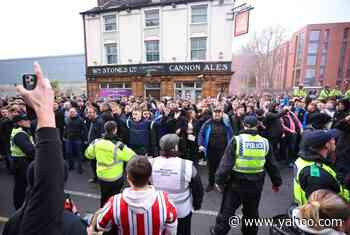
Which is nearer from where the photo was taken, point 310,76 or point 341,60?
point 341,60

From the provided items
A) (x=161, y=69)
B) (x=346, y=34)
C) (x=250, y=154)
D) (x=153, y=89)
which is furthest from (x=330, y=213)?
(x=346, y=34)

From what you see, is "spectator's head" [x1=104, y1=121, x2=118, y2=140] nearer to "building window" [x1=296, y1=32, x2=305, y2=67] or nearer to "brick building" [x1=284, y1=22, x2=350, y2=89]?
"brick building" [x1=284, y1=22, x2=350, y2=89]

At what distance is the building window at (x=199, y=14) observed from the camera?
16.4 m

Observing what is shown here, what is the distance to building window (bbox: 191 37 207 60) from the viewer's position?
54.8 ft

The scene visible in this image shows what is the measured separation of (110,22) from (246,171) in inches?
786

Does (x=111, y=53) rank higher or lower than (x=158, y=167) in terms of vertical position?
higher

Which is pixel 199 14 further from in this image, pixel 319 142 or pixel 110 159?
pixel 319 142

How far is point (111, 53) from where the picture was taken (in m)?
18.9

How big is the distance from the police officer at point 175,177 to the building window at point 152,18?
17693 mm

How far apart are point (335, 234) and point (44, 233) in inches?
67.7

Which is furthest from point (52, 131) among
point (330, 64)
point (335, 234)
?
point (330, 64)

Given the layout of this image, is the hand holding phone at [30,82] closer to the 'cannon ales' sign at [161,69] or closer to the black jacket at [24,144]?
the black jacket at [24,144]

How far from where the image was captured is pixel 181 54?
17.1 m

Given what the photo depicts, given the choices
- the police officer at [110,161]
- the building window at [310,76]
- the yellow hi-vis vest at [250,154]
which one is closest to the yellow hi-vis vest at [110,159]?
the police officer at [110,161]
